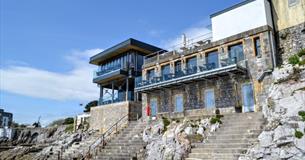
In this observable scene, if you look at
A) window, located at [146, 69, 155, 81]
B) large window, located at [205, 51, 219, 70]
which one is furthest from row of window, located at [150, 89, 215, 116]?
window, located at [146, 69, 155, 81]

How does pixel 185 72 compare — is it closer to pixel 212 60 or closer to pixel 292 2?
pixel 212 60

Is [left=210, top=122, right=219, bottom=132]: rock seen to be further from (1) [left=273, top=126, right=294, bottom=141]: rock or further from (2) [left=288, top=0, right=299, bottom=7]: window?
(2) [left=288, top=0, right=299, bottom=7]: window

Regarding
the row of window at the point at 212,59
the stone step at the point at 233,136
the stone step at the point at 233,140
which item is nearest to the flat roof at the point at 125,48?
the row of window at the point at 212,59

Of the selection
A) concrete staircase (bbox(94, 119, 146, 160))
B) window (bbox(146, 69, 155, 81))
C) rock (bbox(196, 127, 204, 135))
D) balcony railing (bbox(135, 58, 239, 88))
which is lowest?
concrete staircase (bbox(94, 119, 146, 160))

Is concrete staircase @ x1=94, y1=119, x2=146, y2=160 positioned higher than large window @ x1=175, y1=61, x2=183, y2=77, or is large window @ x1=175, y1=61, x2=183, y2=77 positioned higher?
large window @ x1=175, y1=61, x2=183, y2=77

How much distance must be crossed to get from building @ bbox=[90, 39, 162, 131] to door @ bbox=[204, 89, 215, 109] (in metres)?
7.98

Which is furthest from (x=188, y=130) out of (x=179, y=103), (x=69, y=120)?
(x=69, y=120)

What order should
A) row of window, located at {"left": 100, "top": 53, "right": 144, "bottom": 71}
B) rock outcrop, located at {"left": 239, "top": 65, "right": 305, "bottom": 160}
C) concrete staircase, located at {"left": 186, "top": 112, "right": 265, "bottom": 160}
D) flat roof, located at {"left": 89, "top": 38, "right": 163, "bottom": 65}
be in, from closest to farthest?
rock outcrop, located at {"left": 239, "top": 65, "right": 305, "bottom": 160}
concrete staircase, located at {"left": 186, "top": 112, "right": 265, "bottom": 160}
flat roof, located at {"left": 89, "top": 38, "right": 163, "bottom": 65}
row of window, located at {"left": 100, "top": 53, "right": 144, "bottom": 71}

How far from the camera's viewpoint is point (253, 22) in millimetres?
17922

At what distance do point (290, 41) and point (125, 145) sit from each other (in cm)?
1301

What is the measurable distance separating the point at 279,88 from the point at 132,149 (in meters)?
9.46

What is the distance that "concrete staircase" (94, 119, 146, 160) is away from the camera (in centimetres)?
1645

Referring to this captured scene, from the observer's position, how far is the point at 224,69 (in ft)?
56.3

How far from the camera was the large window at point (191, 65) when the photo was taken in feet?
63.8
